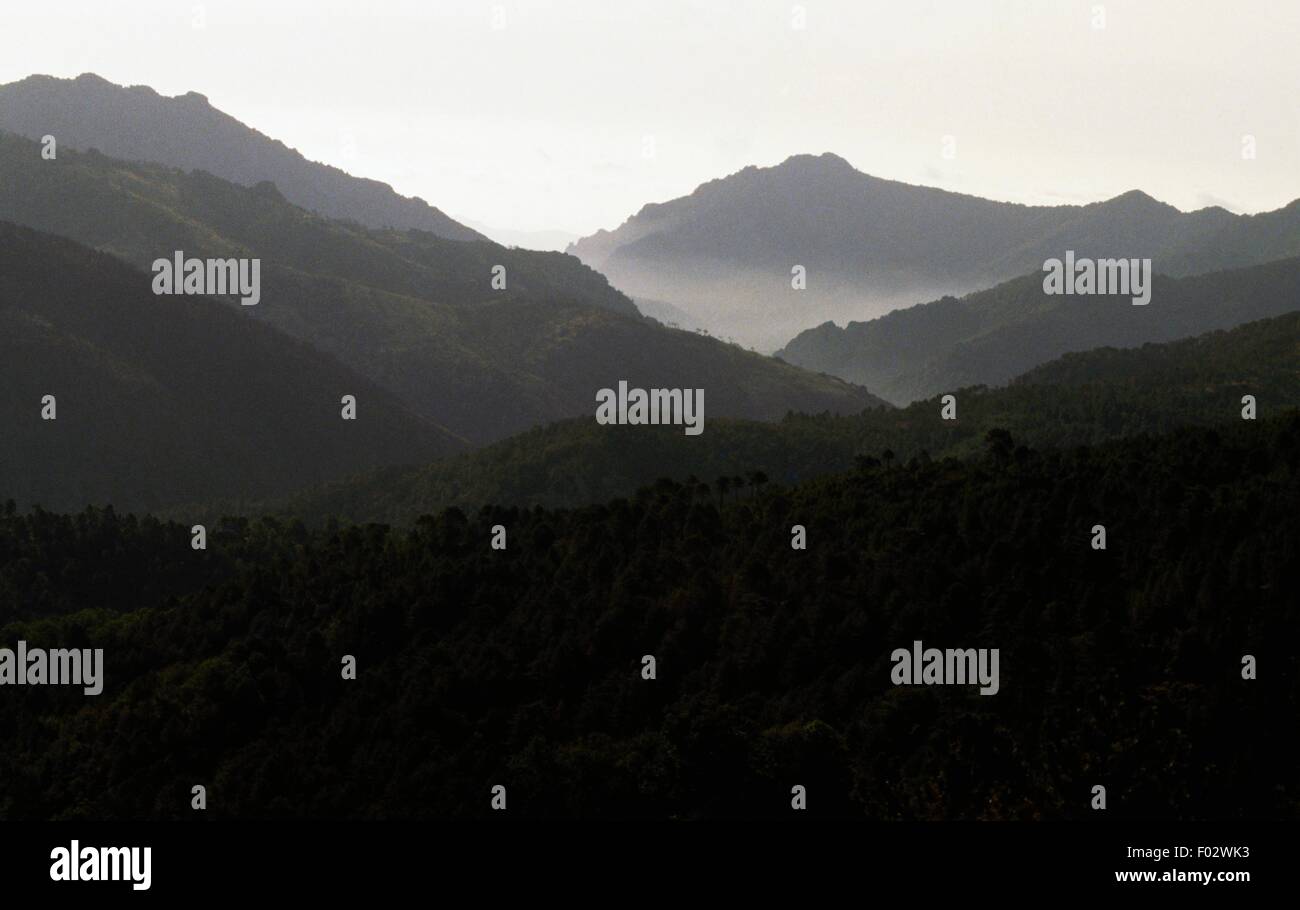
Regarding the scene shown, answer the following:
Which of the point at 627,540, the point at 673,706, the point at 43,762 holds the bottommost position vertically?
the point at 43,762

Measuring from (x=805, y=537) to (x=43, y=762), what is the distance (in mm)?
62963

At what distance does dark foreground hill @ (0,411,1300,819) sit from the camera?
257ft

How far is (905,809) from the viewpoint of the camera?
7662cm

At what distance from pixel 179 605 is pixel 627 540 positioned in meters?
49.7

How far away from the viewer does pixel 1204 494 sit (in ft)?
328

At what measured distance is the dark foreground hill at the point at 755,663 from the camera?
78.2 metres

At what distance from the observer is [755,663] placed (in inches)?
3875
